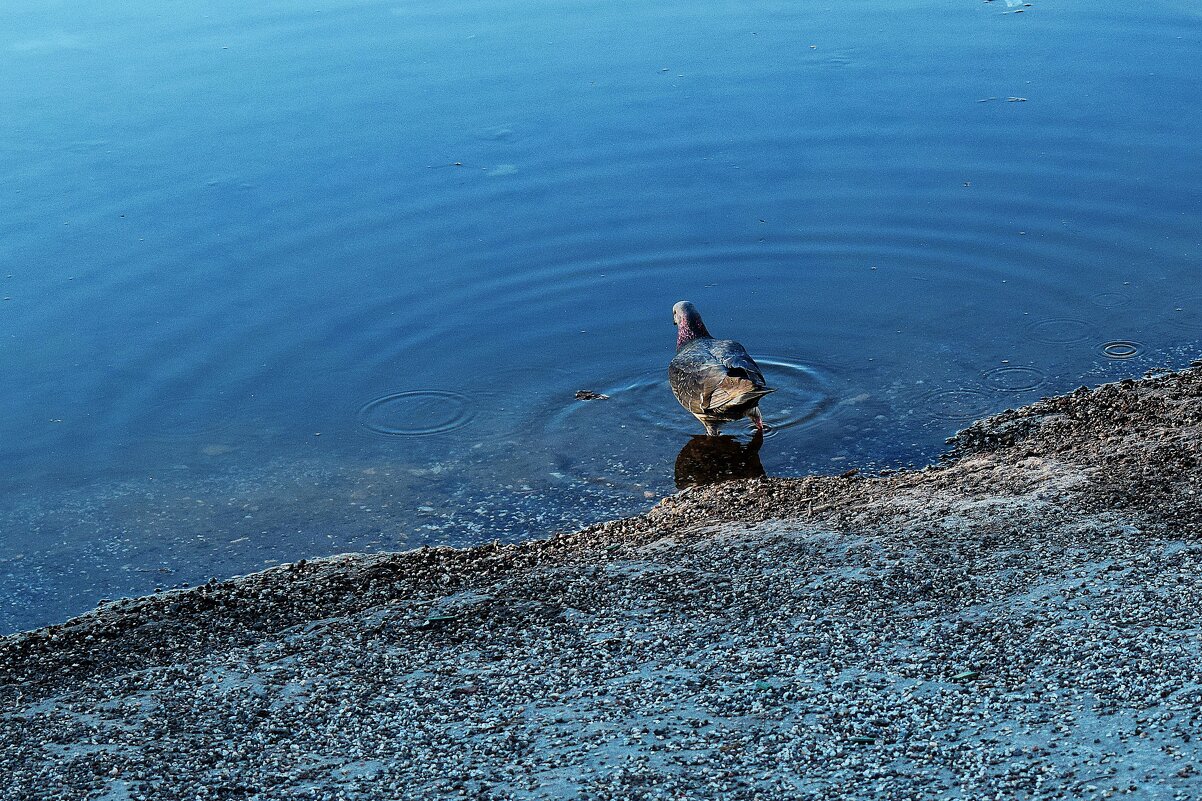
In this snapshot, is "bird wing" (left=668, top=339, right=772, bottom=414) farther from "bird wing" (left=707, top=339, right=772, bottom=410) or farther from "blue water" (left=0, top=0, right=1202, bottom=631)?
"blue water" (left=0, top=0, right=1202, bottom=631)

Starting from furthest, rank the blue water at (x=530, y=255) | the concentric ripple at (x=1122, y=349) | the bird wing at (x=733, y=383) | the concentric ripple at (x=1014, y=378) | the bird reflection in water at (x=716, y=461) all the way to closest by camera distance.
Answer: the concentric ripple at (x=1122, y=349)
the concentric ripple at (x=1014, y=378)
the blue water at (x=530, y=255)
the bird reflection in water at (x=716, y=461)
the bird wing at (x=733, y=383)

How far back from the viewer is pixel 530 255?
12.8 metres

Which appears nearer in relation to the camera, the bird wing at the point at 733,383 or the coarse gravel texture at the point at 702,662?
the coarse gravel texture at the point at 702,662

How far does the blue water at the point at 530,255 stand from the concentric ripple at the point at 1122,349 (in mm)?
36

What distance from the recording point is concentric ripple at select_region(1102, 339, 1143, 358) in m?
10.2

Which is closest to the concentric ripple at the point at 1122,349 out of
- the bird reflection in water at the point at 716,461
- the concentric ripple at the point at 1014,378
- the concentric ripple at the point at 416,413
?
the concentric ripple at the point at 1014,378

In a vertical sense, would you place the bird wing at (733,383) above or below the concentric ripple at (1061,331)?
above

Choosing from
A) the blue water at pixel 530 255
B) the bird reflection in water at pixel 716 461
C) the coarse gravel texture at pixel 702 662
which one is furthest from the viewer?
the blue water at pixel 530 255

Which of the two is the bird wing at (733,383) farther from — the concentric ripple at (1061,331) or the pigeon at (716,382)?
the concentric ripple at (1061,331)

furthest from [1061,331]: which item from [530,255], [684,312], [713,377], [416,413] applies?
[416,413]

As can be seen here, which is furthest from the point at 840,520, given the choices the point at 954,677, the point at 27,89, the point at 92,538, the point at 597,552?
the point at 27,89

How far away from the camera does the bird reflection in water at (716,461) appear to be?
913 cm

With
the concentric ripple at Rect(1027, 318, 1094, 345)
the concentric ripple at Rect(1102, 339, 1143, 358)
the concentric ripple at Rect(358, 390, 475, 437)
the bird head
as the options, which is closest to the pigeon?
the bird head

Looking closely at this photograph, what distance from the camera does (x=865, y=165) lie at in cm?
1405
